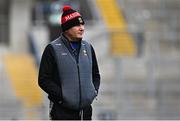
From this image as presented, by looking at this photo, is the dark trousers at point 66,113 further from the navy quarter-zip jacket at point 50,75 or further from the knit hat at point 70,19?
the knit hat at point 70,19

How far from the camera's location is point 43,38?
77.2 feet

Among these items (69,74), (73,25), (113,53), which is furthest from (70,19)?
(113,53)

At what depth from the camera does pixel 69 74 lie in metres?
6.35

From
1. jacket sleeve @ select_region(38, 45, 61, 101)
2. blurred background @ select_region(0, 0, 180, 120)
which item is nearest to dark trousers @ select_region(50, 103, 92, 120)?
jacket sleeve @ select_region(38, 45, 61, 101)

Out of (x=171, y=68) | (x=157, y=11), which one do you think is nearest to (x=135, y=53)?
(x=171, y=68)

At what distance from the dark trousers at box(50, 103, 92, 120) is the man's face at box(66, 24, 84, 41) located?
58 centimetres

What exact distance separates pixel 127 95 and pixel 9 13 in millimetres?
9196

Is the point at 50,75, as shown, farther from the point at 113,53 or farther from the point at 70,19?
the point at 113,53

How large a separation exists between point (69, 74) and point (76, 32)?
357 millimetres

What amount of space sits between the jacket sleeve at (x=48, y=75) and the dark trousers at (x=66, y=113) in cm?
11

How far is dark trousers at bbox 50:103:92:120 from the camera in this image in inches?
253

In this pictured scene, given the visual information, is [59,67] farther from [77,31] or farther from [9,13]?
[9,13]

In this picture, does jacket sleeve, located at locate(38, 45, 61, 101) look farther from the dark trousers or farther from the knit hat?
the knit hat

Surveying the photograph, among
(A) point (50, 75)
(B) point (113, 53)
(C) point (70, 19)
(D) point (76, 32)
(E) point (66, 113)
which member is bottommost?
(B) point (113, 53)
